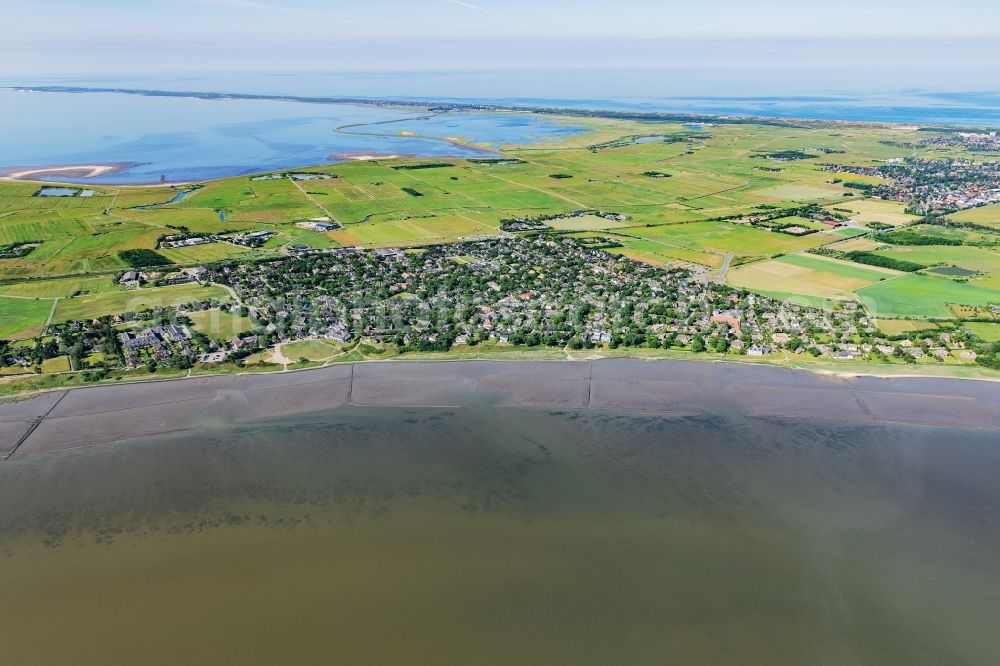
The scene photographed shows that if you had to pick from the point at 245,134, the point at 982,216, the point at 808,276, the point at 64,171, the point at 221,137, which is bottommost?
the point at 808,276

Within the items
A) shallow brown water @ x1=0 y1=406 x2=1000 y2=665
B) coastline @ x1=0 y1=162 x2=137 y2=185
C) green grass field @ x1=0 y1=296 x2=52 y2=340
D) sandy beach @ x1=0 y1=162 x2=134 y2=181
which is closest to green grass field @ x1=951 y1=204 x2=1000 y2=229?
shallow brown water @ x1=0 y1=406 x2=1000 y2=665

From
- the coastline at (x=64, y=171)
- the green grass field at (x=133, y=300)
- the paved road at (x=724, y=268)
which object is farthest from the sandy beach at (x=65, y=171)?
the paved road at (x=724, y=268)

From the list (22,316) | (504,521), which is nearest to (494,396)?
(504,521)

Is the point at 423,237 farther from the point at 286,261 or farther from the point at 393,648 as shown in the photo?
the point at 393,648

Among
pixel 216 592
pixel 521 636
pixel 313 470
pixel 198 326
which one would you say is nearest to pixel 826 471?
pixel 521 636

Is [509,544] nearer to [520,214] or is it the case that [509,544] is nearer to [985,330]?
[985,330]
